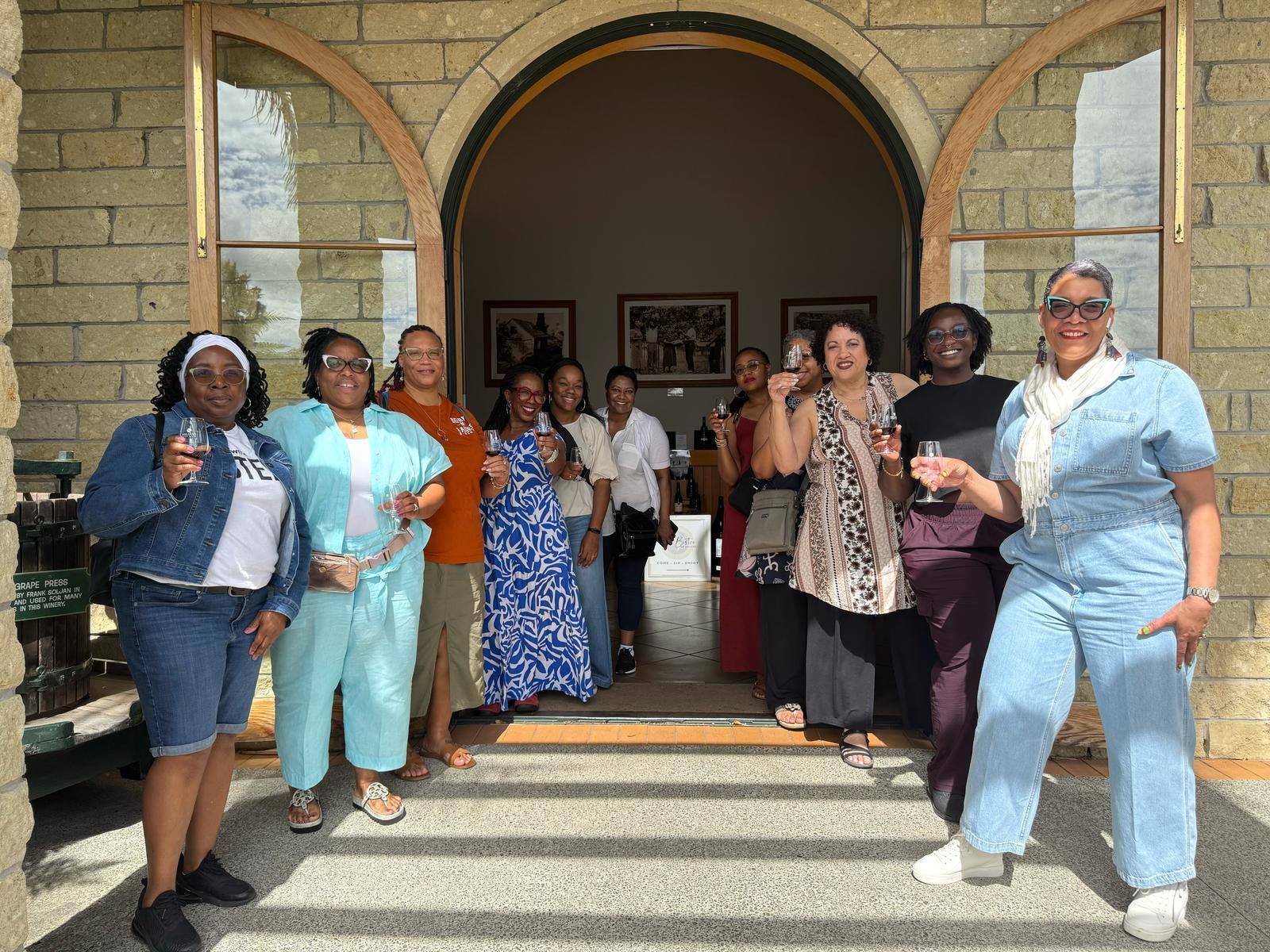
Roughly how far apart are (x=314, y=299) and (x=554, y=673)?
→ 80.9 inches

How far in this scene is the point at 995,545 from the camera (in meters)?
3.27

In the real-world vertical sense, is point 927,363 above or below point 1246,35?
below

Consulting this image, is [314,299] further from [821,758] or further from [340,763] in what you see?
[821,758]

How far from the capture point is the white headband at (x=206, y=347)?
2561mm

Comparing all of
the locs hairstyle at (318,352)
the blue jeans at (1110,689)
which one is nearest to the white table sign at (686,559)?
the locs hairstyle at (318,352)

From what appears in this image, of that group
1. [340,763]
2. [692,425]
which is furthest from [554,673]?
[692,425]

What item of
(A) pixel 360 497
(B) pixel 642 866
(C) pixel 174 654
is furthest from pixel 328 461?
(B) pixel 642 866

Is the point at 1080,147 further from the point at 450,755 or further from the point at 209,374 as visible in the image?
the point at 450,755

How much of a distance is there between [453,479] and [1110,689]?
2.36 metres

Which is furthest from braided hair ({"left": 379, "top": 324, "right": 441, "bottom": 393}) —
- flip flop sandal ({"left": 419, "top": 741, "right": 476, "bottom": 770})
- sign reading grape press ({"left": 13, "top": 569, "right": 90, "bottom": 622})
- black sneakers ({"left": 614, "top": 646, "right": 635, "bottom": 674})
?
black sneakers ({"left": 614, "top": 646, "right": 635, "bottom": 674})

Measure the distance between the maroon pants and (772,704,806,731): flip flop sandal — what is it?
0.87 meters

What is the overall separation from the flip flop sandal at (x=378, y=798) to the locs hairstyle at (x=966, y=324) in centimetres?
253

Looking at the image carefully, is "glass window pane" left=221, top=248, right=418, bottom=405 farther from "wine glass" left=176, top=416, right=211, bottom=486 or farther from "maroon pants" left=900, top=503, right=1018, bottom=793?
"maroon pants" left=900, top=503, right=1018, bottom=793

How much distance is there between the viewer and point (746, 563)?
424 cm
